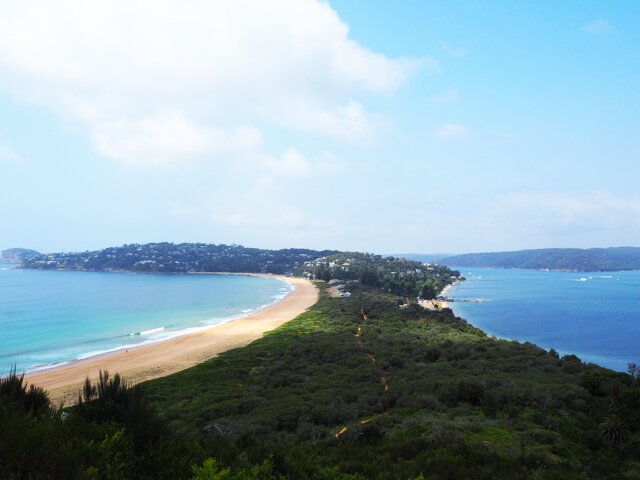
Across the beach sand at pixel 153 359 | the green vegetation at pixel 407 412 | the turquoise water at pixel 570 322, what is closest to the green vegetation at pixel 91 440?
the green vegetation at pixel 407 412

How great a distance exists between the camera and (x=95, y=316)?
59031mm

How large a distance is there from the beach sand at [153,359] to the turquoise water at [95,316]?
8.14ft

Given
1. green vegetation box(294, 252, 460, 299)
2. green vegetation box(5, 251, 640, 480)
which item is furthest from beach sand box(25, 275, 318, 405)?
green vegetation box(294, 252, 460, 299)

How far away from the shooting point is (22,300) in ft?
236

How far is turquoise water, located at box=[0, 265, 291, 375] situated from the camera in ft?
127

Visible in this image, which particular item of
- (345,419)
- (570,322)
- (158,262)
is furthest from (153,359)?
(158,262)

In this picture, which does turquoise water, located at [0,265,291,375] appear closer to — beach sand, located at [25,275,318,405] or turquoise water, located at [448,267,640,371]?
beach sand, located at [25,275,318,405]

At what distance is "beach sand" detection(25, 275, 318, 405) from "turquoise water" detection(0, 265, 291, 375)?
97.7 inches

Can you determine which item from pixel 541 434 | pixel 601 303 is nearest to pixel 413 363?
pixel 541 434

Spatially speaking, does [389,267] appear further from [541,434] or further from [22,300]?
[541,434]

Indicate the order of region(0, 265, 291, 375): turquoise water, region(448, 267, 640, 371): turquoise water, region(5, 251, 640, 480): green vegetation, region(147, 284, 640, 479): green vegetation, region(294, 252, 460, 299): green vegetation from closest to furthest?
region(5, 251, 640, 480): green vegetation, region(147, 284, 640, 479): green vegetation, region(0, 265, 291, 375): turquoise water, region(448, 267, 640, 371): turquoise water, region(294, 252, 460, 299): green vegetation

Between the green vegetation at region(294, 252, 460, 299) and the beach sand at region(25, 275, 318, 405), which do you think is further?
the green vegetation at region(294, 252, 460, 299)

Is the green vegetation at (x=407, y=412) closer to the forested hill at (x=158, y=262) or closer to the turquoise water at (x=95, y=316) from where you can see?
the turquoise water at (x=95, y=316)

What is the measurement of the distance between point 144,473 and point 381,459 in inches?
194
